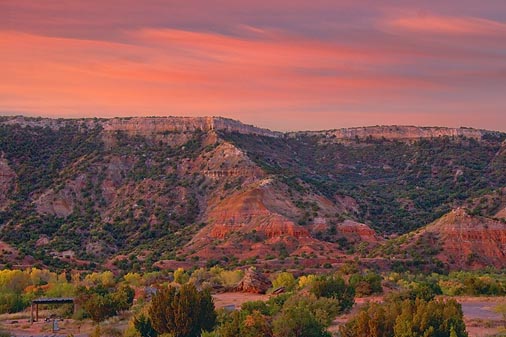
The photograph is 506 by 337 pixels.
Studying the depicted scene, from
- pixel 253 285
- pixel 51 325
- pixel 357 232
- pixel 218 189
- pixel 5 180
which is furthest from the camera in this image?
pixel 5 180

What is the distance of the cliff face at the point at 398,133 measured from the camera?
170 metres

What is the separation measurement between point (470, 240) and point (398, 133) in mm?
76348

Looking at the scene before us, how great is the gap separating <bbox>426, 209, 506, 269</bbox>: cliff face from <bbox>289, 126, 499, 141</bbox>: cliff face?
221 feet

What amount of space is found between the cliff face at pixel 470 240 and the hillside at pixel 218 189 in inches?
77.6

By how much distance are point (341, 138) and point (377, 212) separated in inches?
1926

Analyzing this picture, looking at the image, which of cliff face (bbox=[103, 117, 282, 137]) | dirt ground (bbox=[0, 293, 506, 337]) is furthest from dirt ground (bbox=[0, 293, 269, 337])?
cliff face (bbox=[103, 117, 282, 137])

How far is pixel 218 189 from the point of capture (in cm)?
12312

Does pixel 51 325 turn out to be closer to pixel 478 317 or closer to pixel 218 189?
pixel 478 317

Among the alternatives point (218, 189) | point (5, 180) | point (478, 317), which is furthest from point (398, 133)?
point (478, 317)

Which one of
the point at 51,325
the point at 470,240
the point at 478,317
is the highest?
the point at 470,240

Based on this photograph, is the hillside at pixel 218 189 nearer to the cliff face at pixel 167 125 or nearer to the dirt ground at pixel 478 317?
the cliff face at pixel 167 125

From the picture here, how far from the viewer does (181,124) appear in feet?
489

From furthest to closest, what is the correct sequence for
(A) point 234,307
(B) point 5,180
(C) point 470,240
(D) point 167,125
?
(D) point 167,125
(B) point 5,180
(C) point 470,240
(A) point 234,307

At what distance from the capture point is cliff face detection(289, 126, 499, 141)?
558 feet
